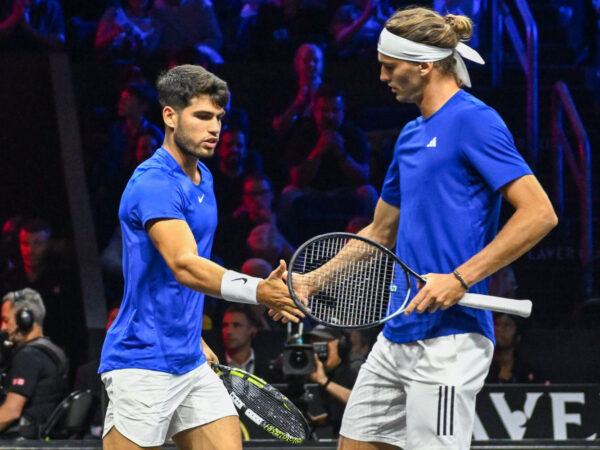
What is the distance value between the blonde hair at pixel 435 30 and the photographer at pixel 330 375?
317 centimetres

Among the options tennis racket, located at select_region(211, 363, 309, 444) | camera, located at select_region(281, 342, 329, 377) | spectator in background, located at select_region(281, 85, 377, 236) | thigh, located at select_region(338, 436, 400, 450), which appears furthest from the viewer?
spectator in background, located at select_region(281, 85, 377, 236)

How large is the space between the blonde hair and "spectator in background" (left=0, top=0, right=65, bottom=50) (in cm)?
604

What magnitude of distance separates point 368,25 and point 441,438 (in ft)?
19.9

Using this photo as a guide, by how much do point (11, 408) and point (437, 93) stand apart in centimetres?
411

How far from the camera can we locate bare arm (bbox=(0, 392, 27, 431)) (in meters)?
6.29

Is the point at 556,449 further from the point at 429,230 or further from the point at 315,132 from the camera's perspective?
the point at 315,132

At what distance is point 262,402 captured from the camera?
3.78 meters

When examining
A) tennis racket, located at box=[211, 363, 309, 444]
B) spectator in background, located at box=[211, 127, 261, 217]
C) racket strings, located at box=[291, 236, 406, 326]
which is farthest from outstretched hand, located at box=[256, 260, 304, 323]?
spectator in background, located at box=[211, 127, 261, 217]

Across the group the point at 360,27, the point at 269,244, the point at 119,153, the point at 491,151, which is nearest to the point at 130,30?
the point at 119,153

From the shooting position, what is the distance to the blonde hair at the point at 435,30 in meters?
3.12

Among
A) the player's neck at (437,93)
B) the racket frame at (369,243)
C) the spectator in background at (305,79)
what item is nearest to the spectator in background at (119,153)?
the spectator in background at (305,79)

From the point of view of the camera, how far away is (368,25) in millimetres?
8617

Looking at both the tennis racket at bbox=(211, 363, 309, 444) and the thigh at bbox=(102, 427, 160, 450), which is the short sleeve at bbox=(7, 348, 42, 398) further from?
the thigh at bbox=(102, 427, 160, 450)

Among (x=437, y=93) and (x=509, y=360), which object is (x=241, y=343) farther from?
(x=437, y=93)
